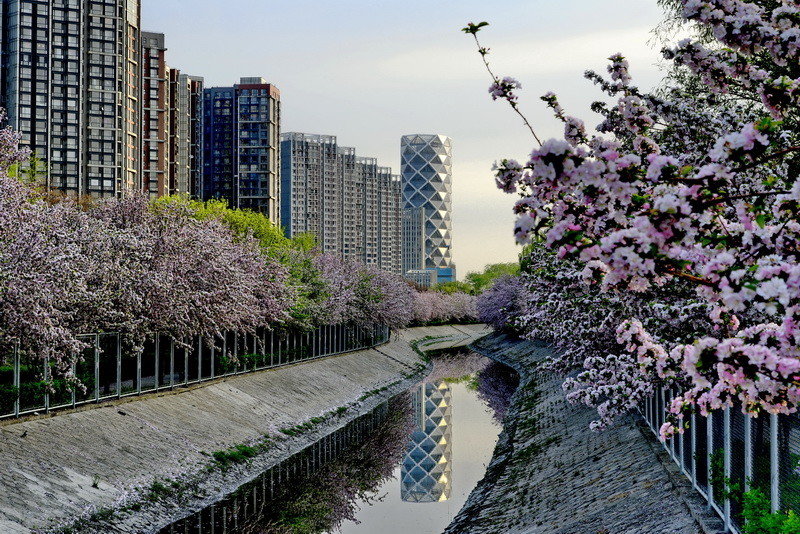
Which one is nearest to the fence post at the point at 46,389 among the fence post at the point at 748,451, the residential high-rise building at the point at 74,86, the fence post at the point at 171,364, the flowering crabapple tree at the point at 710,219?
the fence post at the point at 171,364

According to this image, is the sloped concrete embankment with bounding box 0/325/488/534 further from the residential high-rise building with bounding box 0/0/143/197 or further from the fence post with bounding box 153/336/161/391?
the residential high-rise building with bounding box 0/0/143/197

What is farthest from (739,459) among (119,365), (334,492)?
(119,365)

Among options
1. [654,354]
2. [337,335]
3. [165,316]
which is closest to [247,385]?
[165,316]

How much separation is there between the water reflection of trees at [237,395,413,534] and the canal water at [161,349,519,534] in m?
0.03

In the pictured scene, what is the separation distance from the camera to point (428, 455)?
41.6m

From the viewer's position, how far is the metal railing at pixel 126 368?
1114 inches

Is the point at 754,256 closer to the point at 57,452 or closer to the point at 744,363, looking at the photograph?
the point at 744,363

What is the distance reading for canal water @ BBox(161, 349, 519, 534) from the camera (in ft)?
91.7

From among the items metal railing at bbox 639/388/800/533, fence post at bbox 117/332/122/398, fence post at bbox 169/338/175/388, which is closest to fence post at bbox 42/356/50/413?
fence post at bbox 117/332/122/398

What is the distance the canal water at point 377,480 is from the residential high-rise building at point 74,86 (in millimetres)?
121118

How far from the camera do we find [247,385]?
47469mm

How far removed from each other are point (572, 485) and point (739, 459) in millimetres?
9996

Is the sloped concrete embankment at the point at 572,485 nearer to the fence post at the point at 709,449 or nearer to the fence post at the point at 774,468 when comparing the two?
the fence post at the point at 709,449

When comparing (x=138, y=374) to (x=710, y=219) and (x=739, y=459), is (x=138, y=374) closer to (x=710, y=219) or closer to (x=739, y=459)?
(x=739, y=459)
